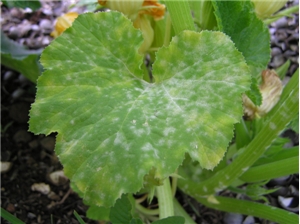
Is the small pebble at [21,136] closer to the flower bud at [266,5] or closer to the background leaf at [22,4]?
the background leaf at [22,4]

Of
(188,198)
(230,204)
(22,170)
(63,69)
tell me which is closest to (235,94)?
(63,69)

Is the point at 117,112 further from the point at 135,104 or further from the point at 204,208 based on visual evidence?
the point at 204,208

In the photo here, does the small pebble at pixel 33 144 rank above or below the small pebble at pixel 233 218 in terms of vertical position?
above

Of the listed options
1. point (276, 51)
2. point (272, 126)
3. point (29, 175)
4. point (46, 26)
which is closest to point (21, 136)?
point (29, 175)

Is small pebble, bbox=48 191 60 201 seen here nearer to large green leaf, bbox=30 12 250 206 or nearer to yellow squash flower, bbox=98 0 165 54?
yellow squash flower, bbox=98 0 165 54

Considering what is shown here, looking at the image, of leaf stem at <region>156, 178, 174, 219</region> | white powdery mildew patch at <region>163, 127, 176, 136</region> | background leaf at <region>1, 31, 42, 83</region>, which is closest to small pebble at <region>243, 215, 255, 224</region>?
leaf stem at <region>156, 178, 174, 219</region>

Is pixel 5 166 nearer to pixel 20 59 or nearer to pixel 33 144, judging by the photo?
pixel 33 144

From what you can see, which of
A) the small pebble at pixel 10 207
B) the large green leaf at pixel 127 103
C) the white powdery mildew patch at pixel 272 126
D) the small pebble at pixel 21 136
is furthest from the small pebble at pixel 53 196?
the white powdery mildew patch at pixel 272 126
